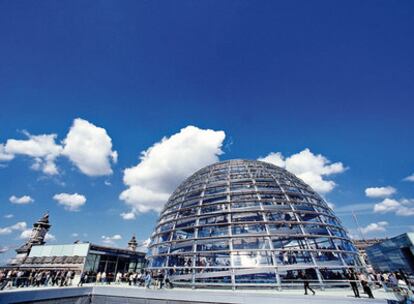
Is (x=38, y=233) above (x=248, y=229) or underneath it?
above

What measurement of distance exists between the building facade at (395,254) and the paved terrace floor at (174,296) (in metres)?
20.1

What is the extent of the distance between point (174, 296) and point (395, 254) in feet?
131

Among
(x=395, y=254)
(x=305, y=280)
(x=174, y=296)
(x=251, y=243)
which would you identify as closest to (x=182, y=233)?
(x=174, y=296)

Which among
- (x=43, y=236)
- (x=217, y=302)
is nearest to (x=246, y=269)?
(x=217, y=302)

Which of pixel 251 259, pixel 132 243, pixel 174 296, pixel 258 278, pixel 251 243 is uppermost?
pixel 132 243

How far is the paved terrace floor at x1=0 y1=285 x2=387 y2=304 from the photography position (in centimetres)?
1040

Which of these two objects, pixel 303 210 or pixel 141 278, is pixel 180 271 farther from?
pixel 303 210

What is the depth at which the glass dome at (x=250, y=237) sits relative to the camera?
13359mm

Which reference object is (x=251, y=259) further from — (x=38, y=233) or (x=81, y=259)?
(x=38, y=233)

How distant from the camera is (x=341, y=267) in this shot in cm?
1314

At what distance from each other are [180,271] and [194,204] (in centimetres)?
543

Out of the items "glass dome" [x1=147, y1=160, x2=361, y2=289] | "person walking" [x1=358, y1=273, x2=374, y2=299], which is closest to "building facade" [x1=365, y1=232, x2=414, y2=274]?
"glass dome" [x1=147, y1=160, x2=361, y2=289]

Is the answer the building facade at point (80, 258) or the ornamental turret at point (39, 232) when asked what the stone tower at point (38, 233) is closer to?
the ornamental turret at point (39, 232)

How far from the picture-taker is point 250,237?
14.2 m
